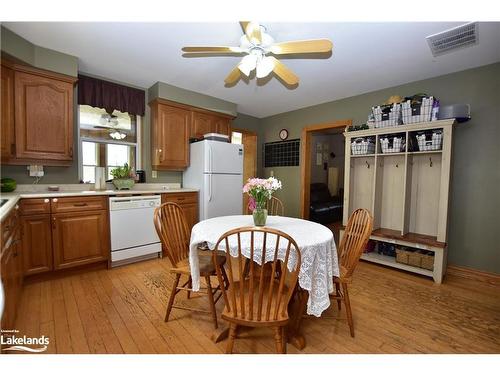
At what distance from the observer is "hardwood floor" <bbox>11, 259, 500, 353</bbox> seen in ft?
4.98

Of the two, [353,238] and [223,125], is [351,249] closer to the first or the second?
[353,238]

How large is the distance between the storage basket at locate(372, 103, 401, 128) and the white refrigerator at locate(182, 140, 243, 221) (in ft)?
6.38

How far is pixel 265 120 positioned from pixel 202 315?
4050 millimetres

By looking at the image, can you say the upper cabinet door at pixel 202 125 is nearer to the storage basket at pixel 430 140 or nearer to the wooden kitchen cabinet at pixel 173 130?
the wooden kitchen cabinet at pixel 173 130

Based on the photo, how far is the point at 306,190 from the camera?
4.32 metres

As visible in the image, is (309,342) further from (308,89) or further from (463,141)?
(308,89)

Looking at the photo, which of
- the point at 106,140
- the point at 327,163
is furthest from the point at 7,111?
the point at 327,163

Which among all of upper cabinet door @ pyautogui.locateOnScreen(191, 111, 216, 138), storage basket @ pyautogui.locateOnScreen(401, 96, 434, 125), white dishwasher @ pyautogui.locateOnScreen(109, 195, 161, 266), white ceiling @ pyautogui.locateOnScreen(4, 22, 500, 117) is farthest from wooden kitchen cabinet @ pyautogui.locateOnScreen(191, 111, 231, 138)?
storage basket @ pyautogui.locateOnScreen(401, 96, 434, 125)

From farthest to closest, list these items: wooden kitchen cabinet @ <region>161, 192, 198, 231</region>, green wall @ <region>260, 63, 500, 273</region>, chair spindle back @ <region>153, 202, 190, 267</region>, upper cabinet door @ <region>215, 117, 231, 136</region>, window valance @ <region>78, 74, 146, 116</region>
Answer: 1. upper cabinet door @ <region>215, 117, 231, 136</region>
2. wooden kitchen cabinet @ <region>161, 192, 198, 231</region>
3. window valance @ <region>78, 74, 146, 116</region>
4. green wall @ <region>260, 63, 500, 273</region>
5. chair spindle back @ <region>153, 202, 190, 267</region>

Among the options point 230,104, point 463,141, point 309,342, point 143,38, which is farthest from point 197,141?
point 463,141

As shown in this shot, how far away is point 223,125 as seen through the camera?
4.07 m

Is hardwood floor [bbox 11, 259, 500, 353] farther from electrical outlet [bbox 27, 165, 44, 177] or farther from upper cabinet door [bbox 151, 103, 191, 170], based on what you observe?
upper cabinet door [bbox 151, 103, 191, 170]

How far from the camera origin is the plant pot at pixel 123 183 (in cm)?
301

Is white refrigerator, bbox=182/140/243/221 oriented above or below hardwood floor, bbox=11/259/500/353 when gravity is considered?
above
